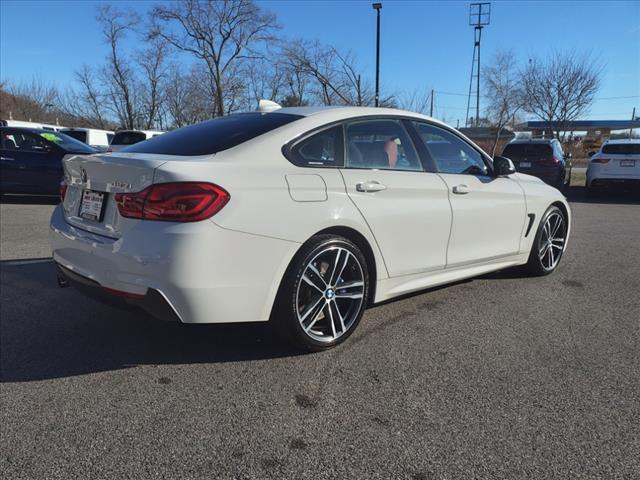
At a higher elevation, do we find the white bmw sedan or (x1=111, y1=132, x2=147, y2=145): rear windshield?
(x1=111, y1=132, x2=147, y2=145): rear windshield

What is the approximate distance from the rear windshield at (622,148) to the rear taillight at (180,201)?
1269cm

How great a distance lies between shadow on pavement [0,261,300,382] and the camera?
313 cm

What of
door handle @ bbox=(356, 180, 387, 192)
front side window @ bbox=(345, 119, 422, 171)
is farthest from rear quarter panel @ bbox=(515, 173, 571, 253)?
door handle @ bbox=(356, 180, 387, 192)

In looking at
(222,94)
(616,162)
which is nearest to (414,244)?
(616,162)

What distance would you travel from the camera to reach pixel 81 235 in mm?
3115

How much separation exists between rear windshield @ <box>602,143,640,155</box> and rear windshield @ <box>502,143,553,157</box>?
1315 millimetres

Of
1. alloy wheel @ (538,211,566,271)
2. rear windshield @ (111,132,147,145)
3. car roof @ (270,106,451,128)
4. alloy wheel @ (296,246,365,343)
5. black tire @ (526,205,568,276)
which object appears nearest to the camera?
alloy wheel @ (296,246,365,343)

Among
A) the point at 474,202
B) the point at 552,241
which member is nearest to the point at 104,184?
the point at 474,202

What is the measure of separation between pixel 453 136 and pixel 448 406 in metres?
2.45

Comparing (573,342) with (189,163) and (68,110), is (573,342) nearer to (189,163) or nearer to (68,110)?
(189,163)

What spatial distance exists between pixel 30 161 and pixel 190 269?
953 cm

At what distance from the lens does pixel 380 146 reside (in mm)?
3707

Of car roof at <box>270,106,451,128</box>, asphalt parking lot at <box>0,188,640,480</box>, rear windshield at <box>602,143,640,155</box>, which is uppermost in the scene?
car roof at <box>270,106,451,128</box>

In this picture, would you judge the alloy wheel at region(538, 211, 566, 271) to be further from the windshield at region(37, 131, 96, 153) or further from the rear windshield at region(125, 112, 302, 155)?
the windshield at region(37, 131, 96, 153)
